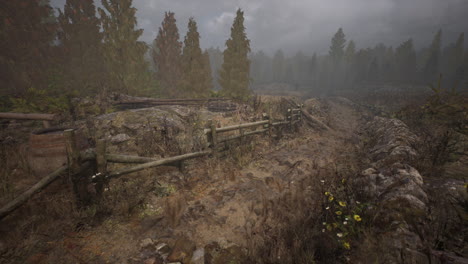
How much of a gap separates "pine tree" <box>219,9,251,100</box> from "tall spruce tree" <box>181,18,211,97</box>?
2226 millimetres

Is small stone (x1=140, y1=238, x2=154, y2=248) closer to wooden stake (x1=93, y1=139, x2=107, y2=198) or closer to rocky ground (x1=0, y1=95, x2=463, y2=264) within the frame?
rocky ground (x1=0, y1=95, x2=463, y2=264)

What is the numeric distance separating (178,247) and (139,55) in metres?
18.4

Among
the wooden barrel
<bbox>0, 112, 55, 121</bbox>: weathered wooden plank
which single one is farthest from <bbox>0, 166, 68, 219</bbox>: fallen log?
<bbox>0, 112, 55, 121</bbox>: weathered wooden plank

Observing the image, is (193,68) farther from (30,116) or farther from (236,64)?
(30,116)

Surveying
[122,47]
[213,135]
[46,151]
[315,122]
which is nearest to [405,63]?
[315,122]

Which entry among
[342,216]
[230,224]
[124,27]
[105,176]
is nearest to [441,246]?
[342,216]

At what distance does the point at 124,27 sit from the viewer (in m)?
16.0

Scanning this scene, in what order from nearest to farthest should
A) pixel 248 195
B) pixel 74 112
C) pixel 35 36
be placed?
pixel 248 195
pixel 74 112
pixel 35 36

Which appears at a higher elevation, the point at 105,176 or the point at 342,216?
the point at 105,176

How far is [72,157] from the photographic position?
127 inches

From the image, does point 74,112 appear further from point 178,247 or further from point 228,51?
point 228,51

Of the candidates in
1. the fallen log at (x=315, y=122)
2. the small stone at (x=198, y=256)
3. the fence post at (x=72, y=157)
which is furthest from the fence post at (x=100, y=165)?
the fallen log at (x=315, y=122)

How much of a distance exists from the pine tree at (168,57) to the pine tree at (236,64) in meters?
6.52

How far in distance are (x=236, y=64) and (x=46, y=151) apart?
1746cm
